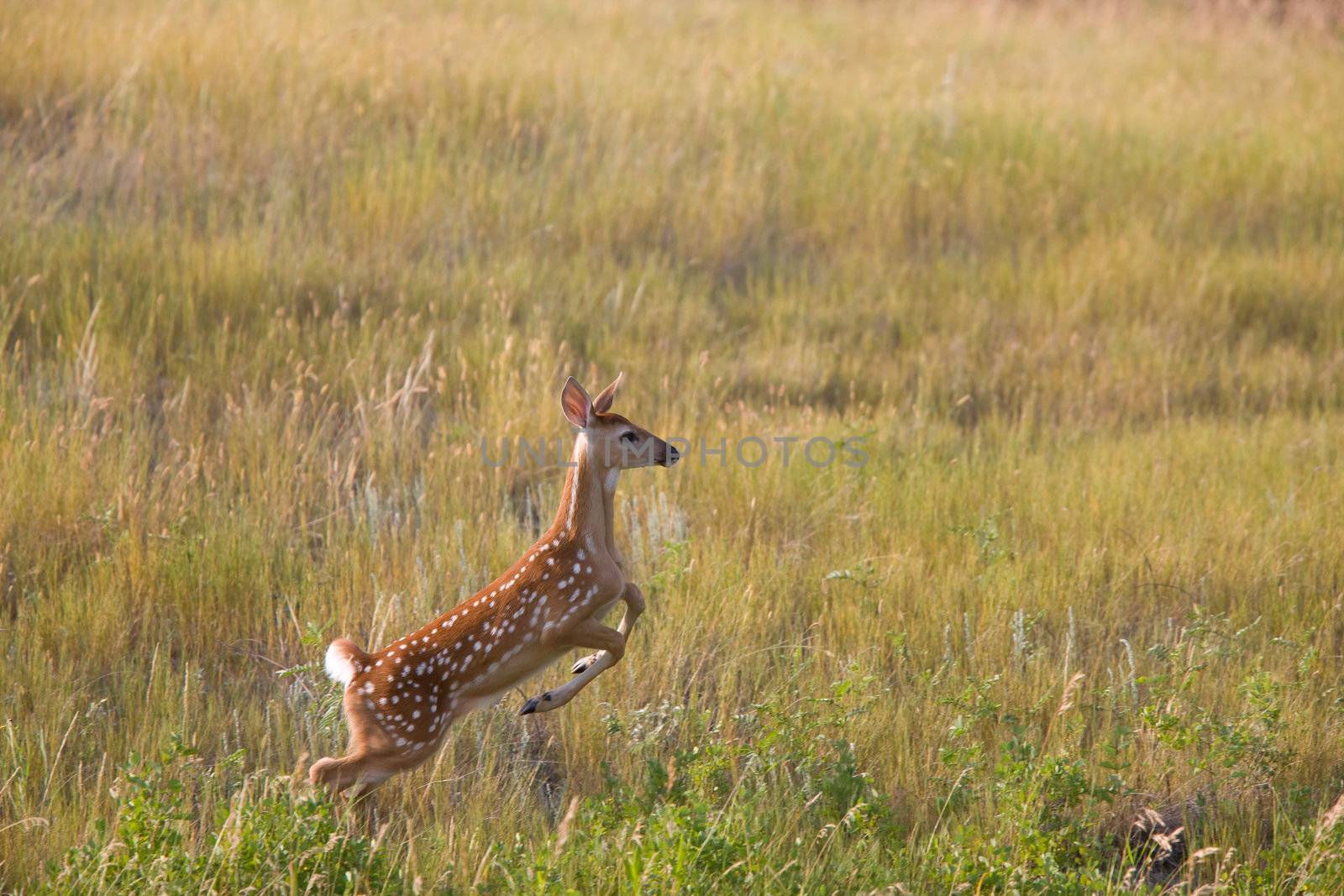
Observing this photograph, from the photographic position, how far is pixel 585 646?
11.8 feet

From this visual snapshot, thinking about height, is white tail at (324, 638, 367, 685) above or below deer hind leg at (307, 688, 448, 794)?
above

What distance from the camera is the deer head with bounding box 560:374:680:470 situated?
368 centimetres

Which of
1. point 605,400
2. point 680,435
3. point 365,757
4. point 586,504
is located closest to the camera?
point 365,757

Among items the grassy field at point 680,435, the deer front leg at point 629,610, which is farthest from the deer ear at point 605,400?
the grassy field at point 680,435

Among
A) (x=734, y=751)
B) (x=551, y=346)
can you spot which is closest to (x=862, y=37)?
(x=551, y=346)

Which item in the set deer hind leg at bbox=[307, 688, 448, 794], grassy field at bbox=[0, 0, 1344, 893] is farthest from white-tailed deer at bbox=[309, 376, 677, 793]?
grassy field at bbox=[0, 0, 1344, 893]

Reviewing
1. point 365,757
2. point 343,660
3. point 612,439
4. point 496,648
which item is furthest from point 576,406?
point 365,757

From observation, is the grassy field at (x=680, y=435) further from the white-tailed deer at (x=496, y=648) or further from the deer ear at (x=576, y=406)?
the deer ear at (x=576, y=406)

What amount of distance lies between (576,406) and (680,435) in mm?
2651

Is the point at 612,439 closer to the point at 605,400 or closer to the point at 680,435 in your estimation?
the point at 605,400

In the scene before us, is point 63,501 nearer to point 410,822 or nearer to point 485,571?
point 485,571

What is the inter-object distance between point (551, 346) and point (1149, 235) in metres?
4.46

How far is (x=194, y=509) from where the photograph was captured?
521cm

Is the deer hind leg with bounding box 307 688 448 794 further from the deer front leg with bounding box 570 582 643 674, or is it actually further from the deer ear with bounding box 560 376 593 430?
the deer ear with bounding box 560 376 593 430
